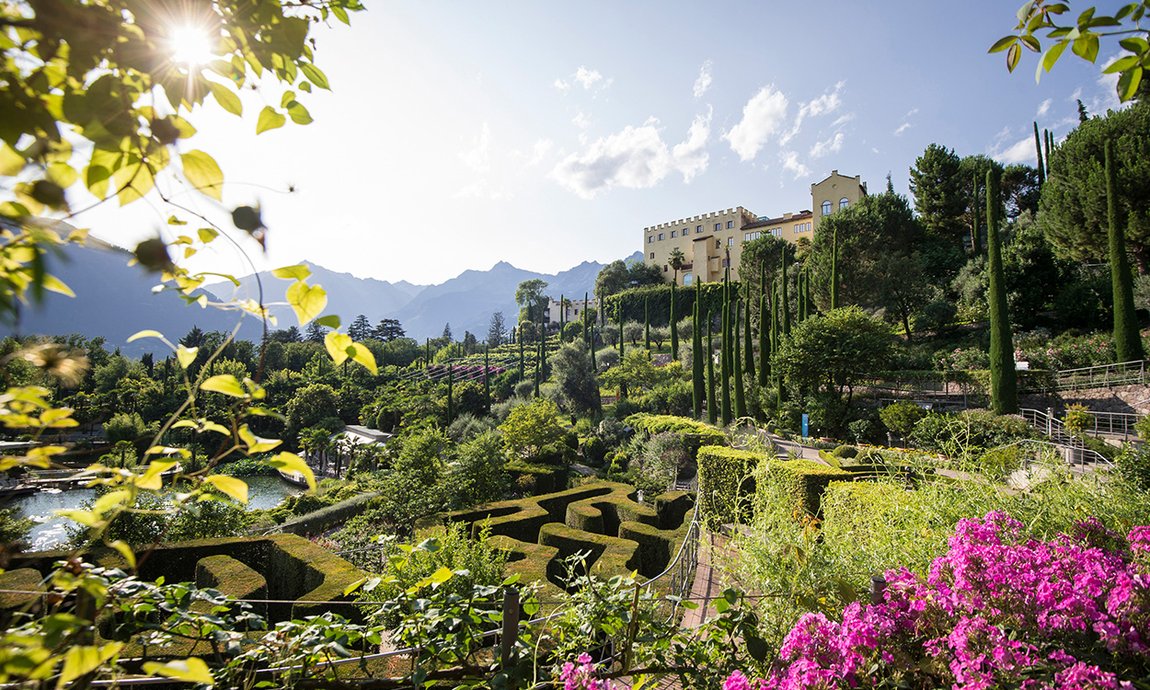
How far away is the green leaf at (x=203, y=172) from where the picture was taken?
76 centimetres

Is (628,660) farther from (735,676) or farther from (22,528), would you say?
(22,528)

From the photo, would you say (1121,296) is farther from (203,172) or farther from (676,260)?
(676,260)

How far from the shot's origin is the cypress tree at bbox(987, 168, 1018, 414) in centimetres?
1628

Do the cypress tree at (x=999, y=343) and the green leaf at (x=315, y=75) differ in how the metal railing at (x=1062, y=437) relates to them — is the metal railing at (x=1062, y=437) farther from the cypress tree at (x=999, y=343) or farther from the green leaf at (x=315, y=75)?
the green leaf at (x=315, y=75)

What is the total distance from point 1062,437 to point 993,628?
54.8ft

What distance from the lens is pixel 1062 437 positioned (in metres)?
13.8

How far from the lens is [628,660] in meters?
1.60

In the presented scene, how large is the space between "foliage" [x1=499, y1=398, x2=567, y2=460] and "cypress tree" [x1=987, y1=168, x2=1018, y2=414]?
13785 millimetres

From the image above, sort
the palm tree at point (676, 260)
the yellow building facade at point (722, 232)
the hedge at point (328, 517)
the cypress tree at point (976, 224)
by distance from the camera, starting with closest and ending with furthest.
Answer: the hedge at point (328, 517)
the cypress tree at point (976, 224)
the yellow building facade at point (722, 232)
the palm tree at point (676, 260)

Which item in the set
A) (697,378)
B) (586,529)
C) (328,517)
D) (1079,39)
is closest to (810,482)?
(586,529)

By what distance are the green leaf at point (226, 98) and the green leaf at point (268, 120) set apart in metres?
0.03

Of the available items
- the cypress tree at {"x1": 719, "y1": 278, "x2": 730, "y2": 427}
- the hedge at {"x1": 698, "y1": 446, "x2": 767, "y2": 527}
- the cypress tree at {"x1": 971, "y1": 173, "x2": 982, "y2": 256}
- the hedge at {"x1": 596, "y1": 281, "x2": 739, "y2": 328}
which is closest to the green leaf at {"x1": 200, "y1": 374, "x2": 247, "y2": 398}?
the hedge at {"x1": 698, "y1": 446, "x2": 767, "y2": 527}

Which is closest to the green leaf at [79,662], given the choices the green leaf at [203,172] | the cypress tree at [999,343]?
the green leaf at [203,172]

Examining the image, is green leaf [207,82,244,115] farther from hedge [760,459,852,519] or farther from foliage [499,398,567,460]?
foliage [499,398,567,460]
